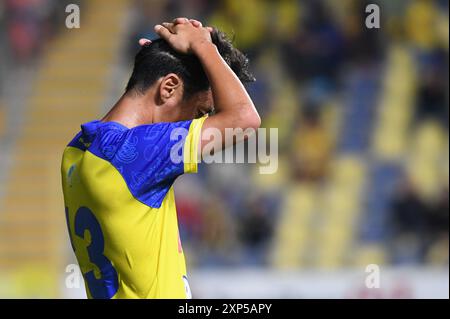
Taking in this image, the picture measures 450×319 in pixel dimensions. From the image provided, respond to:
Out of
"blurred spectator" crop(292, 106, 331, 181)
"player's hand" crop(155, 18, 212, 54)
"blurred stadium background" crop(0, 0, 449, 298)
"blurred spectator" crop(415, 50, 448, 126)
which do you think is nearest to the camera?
"player's hand" crop(155, 18, 212, 54)

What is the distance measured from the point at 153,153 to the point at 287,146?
305 inches

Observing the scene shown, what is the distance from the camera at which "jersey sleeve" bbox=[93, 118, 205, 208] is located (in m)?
2.61

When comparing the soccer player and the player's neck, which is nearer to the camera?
the soccer player

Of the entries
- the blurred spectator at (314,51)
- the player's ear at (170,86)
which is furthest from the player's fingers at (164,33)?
the blurred spectator at (314,51)

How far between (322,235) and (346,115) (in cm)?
195

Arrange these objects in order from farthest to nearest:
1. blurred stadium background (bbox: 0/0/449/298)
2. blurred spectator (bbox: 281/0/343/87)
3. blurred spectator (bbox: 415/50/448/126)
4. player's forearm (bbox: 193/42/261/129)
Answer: blurred spectator (bbox: 281/0/343/87) < blurred spectator (bbox: 415/50/448/126) < blurred stadium background (bbox: 0/0/449/298) < player's forearm (bbox: 193/42/261/129)

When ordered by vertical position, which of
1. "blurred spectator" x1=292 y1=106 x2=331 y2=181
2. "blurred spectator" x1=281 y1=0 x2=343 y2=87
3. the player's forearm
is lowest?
"blurred spectator" x1=292 y1=106 x2=331 y2=181

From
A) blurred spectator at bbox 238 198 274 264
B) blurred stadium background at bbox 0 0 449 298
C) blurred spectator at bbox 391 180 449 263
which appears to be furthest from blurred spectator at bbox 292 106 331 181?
blurred spectator at bbox 391 180 449 263

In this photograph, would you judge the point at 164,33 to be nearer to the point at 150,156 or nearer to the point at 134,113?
the point at 134,113

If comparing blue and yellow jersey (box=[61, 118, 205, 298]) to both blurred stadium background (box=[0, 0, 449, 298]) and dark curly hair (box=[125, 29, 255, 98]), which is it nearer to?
dark curly hair (box=[125, 29, 255, 98])

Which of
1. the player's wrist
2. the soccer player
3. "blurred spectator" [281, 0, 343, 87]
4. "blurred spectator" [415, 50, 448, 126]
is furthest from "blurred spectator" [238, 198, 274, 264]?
the player's wrist

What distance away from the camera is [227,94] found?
8.61 ft

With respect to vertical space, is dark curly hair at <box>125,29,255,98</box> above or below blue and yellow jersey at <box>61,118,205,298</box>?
above

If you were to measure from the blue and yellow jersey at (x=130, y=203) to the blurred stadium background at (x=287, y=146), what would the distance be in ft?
17.7
